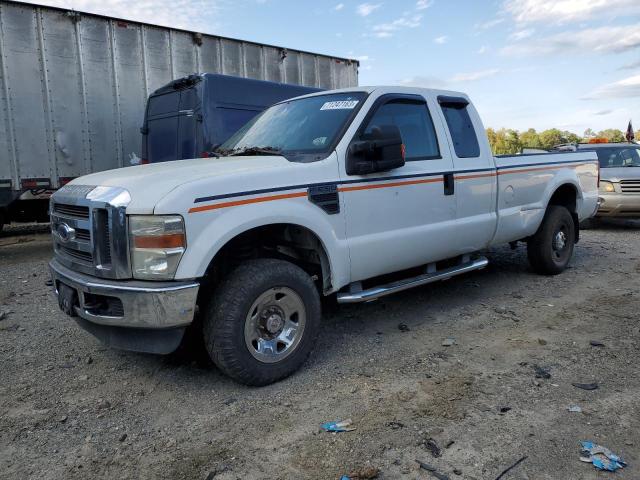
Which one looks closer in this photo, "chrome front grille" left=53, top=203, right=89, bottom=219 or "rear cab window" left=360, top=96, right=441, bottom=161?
"chrome front grille" left=53, top=203, right=89, bottom=219

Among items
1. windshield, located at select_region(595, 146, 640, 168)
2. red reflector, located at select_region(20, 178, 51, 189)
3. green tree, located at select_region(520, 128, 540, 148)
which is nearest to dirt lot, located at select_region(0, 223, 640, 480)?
red reflector, located at select_region(20, 178, 51, 189)

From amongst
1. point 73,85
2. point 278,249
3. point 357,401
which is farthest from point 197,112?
point 357,401

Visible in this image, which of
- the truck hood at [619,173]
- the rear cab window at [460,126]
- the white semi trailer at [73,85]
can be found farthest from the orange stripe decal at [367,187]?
the white semi trailer at [73,85]

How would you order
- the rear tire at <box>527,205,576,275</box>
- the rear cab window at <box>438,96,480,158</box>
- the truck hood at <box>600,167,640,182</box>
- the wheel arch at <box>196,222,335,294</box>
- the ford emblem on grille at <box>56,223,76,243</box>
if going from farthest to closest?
the truck hood at <box>600,167,640,182</box> → the rear tire at <box>527,205,576,275</box> → the rear cab window at <box>438,96,480,158</box> → the wheel arch at <box>196,222,335,294</box> → the ford emblem on grille at <box>56,223,76,243</box>

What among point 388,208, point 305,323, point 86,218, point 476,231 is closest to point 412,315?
point 476,231

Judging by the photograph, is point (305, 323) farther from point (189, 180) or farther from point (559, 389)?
point (559, 389)

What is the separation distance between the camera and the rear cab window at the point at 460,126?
15.5 ft

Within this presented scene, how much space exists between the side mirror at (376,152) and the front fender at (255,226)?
40 centimetres

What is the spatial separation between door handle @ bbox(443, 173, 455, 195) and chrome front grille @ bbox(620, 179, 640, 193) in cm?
674

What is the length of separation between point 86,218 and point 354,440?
208 centimetres

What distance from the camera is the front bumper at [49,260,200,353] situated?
2.88 metres

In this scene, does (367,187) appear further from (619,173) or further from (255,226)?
(619,173)

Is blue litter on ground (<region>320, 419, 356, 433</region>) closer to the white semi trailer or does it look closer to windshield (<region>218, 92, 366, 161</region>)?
windshield (<region>218, 92, 366, 161</region>)

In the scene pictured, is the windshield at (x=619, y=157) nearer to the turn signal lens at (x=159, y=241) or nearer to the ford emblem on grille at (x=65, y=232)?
the turn signal lens at (x=159, y=241)
